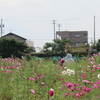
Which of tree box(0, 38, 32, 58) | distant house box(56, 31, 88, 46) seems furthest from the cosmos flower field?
distant house box(56, 31, 88, 46)

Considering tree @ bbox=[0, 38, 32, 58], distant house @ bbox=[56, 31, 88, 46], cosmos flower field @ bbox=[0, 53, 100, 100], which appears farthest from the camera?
distant house @ bbox=[56, 31, 88, 46]

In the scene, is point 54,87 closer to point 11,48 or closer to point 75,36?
point 11,48

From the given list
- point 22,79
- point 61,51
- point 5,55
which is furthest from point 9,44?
point 22,79

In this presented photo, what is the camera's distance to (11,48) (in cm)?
1784

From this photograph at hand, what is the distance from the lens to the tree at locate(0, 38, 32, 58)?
1775 cm

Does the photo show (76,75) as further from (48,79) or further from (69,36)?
(69,36)

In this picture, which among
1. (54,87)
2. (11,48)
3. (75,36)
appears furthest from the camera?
(75,36)

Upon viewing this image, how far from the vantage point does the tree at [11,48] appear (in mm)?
17750

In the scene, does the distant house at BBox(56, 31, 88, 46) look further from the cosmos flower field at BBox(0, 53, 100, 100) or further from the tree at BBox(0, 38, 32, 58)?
the cosmos flower field at BBox(0, 53, 100, 100)

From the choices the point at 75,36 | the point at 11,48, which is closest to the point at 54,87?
the point at 11,48

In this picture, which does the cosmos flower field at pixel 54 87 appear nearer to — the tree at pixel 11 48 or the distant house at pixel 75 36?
the tree at pixel 11 48

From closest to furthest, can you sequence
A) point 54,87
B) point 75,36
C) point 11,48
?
point 54,87, point 11,48, point 75,36

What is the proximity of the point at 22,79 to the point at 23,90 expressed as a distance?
2.48ft

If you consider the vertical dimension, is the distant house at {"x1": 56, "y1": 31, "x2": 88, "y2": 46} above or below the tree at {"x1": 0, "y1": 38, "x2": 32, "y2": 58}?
above
